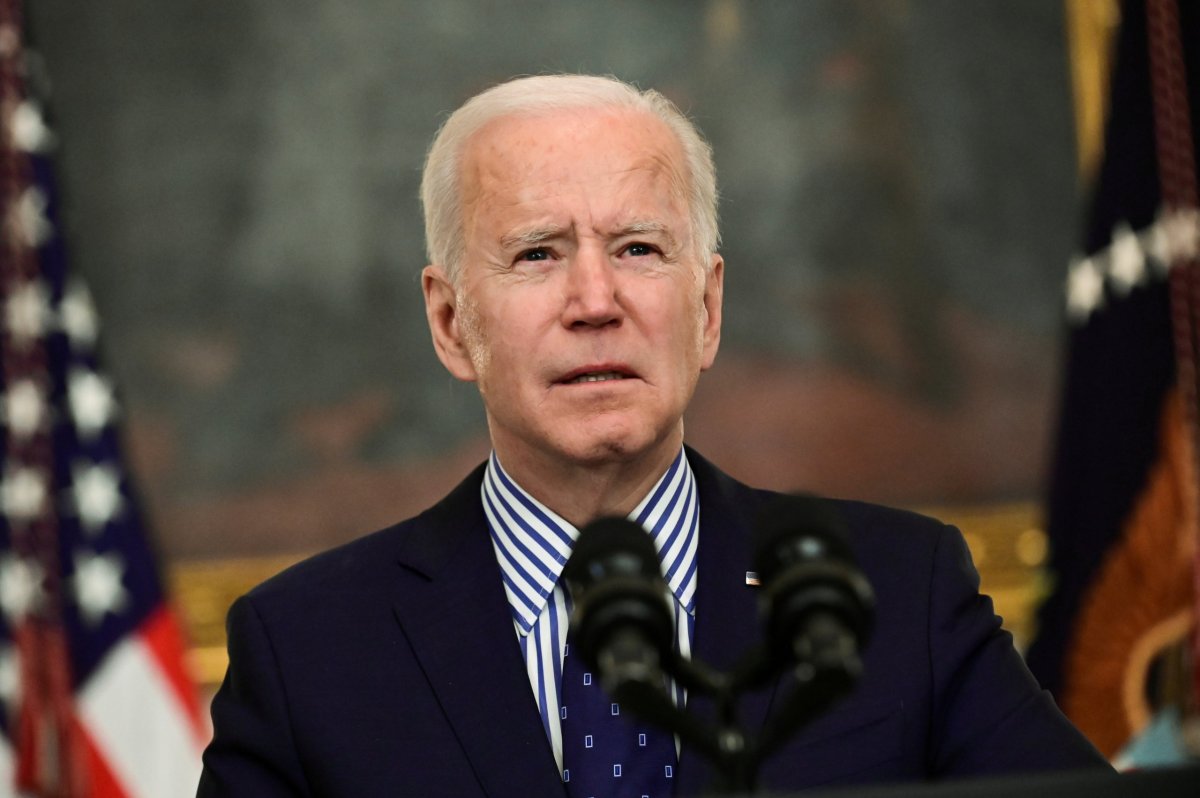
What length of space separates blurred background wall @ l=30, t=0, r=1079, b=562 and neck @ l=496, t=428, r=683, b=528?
2.62m

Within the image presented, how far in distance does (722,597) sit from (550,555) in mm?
324

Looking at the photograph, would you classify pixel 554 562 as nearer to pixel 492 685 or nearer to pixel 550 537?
pixel 550 537

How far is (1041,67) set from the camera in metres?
5.48

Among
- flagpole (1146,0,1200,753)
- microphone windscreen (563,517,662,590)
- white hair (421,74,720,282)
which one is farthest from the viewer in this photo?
flagpole (1146,0,1200,753)

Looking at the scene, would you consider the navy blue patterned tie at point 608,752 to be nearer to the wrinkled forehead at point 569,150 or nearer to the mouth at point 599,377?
the mouth at point 599,377

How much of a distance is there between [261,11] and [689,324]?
10.9ft

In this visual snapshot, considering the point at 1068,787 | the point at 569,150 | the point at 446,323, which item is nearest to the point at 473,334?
the point at 446,323

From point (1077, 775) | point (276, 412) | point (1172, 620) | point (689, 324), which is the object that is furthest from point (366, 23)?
point (1077, 775)

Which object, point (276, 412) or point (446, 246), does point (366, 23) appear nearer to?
point (276, 412)

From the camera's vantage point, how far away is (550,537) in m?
2.62

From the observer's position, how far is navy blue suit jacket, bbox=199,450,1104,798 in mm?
2305

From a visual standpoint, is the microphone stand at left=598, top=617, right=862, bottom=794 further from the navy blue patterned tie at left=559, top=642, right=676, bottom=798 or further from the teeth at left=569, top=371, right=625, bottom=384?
the teeth at left=569, top=371, right=625, bottom=384

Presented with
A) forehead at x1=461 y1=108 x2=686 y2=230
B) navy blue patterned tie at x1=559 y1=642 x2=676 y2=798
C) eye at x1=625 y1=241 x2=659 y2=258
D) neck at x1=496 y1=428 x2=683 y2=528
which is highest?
forehead at x1=461 y1=108 x2=686 y2=230

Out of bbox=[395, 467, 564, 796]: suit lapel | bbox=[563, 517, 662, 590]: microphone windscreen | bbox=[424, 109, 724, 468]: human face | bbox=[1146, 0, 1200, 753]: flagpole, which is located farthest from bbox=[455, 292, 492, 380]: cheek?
bbox=[1146, 0, 1200, 753]: flagpole
